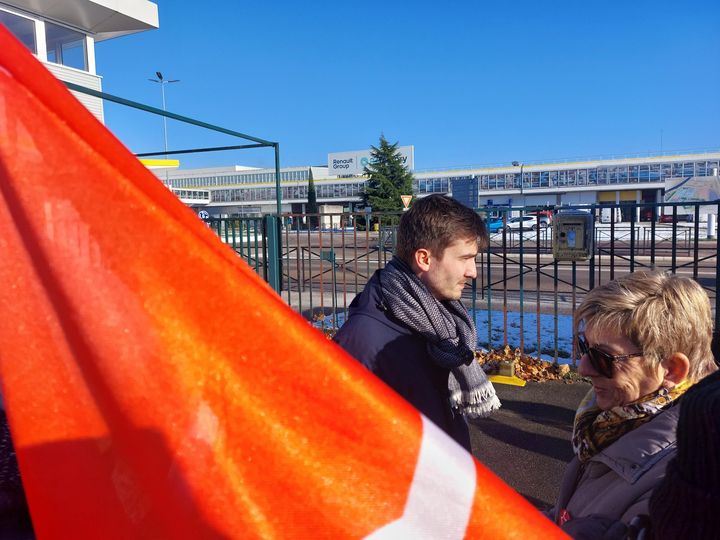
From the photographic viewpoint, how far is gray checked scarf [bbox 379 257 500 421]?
78.9 inches

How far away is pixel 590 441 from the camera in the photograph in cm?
150

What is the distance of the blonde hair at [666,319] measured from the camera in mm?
1449

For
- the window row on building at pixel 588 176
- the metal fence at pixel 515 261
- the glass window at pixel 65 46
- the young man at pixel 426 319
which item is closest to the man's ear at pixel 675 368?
the young man at pixel 426 319

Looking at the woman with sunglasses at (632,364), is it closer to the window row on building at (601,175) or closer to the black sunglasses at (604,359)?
the black sunglasses at (604,359)

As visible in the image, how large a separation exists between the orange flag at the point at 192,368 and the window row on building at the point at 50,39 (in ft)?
43.8

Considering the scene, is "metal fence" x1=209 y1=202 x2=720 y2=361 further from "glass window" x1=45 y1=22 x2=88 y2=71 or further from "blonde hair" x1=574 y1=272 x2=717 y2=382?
"glass window" x1=45 y1=22 x2=88 y2=71

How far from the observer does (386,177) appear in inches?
2073

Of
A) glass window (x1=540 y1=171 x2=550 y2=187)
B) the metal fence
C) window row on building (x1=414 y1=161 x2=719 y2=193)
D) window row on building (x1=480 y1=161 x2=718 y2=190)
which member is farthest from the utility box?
glass window (x1=540 y1=171 x2=550 y2=187)

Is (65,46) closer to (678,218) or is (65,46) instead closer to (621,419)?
(678,218)

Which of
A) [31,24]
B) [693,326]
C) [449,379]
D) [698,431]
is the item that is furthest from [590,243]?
[31,24]

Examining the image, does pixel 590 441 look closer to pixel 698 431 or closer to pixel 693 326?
pixel 693 326

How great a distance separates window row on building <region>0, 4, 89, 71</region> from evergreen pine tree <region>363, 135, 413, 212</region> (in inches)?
1500

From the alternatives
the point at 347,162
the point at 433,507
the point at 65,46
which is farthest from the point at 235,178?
the point at 433,507

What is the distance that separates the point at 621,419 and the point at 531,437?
139 inches
